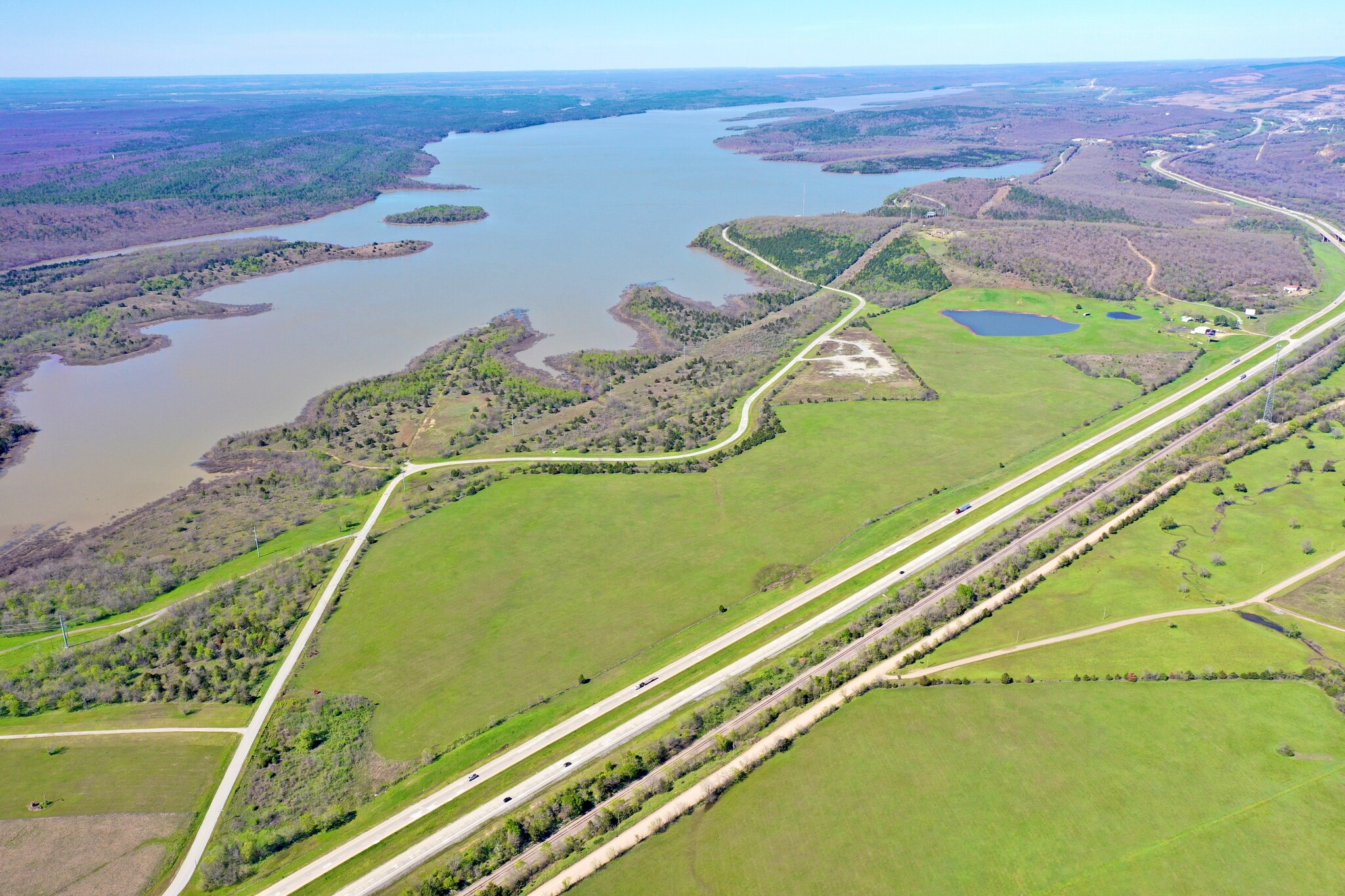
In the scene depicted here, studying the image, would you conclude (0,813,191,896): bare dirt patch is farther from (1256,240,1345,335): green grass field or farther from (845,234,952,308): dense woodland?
(1256,240,1345,335): green grass field

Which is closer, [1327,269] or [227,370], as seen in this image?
[227,370]

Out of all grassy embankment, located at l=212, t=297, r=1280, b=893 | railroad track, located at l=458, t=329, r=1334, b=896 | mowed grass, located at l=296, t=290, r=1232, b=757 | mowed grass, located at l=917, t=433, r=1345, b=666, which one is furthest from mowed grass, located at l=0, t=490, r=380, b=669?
mowed grass, located at l=917, t=433, r=1345, b=666

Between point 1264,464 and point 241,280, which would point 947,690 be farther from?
point 241,280

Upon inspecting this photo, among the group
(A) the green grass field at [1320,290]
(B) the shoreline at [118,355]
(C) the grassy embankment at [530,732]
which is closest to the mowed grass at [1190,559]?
(C) the grassy embankment at [530,732]

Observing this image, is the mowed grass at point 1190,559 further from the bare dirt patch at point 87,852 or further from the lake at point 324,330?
the lake at point 324,330

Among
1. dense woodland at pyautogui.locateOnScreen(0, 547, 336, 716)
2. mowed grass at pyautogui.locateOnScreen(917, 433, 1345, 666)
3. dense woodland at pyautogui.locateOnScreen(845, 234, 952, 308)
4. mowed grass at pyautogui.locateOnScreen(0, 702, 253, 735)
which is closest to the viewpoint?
mowed grass at pyautogui.locateOnScreen(0, 702, 253, 735)

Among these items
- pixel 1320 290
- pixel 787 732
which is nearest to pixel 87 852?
pixel 787 732

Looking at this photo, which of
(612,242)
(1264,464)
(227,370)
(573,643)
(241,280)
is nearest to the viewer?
(573,643)

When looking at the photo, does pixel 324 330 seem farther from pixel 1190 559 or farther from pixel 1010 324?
pixel 1190 559

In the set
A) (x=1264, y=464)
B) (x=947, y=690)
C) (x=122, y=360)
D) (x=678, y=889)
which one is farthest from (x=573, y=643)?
(x=122, y=360)
